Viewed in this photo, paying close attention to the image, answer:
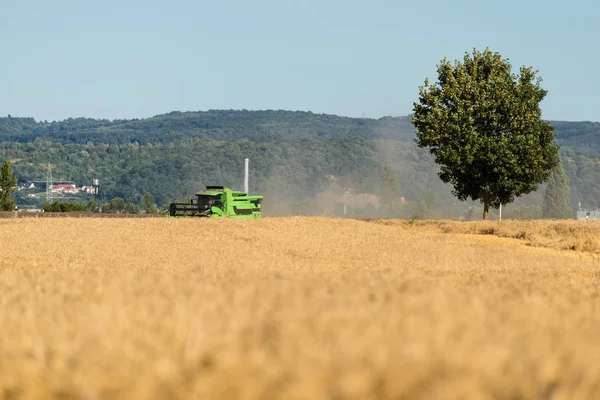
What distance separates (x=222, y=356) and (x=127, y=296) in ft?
6.53

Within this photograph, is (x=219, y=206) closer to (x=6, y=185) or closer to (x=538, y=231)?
(x=538, y=231)

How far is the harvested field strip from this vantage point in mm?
34781

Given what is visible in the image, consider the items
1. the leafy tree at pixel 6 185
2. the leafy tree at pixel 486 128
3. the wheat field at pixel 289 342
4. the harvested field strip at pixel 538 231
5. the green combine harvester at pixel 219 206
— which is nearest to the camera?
the wheat field at pixel 289 342

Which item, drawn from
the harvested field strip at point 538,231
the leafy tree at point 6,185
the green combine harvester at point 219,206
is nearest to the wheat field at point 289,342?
the harvested field strip at point 538,231

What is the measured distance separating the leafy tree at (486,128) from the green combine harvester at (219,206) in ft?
39.5

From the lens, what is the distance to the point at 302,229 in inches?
1399

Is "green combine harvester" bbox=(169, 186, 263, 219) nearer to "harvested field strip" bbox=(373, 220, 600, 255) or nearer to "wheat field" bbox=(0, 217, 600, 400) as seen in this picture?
"harvested field strip" bbox=(373, 220, 600, 255)

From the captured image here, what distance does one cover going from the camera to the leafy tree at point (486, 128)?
2172 inches

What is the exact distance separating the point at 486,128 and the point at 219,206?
61.1 ft

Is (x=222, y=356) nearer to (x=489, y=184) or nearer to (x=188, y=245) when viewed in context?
(x=188, y=245)

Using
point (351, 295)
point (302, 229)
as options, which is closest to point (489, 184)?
point (302, 229)

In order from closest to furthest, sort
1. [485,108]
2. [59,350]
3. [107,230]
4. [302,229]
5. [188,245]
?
1. [59,350]
2. [188,245]
3. [107,230]
4. [302,229]
5. [485,108]

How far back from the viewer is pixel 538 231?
127ft

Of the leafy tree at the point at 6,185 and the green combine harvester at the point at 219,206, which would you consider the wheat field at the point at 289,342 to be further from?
the leafy tree at the point at 6,185
